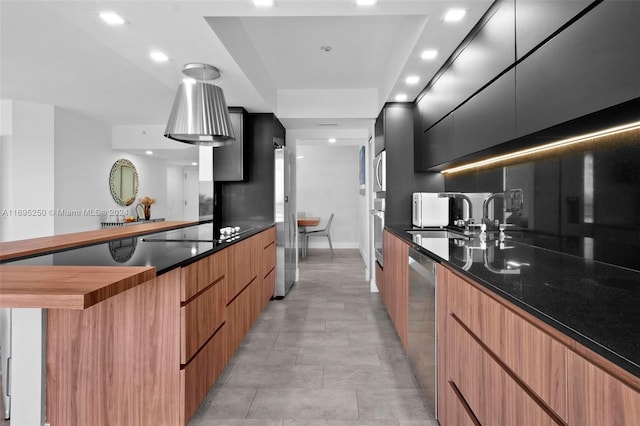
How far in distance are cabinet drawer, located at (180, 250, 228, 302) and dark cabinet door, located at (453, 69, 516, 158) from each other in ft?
5.64

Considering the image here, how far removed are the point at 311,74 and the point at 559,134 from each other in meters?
2.95

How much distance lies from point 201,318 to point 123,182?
6206 mm

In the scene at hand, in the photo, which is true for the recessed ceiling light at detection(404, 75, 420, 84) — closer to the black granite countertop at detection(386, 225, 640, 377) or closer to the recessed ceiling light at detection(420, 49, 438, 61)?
the recessed ceiling light at detection(420, 49, 438, 61)

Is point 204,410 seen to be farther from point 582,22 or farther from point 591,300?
point 582,22

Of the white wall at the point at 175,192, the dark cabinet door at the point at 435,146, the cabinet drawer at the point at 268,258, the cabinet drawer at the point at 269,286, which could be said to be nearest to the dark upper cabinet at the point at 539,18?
the dark cabinet door at the point at 435,146

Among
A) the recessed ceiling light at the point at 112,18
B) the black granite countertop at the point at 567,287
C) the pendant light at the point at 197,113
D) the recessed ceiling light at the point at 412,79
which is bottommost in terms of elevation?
the black granite countertop at the point at 567,287

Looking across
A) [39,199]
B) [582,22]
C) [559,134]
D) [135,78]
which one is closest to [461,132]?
[559,134]

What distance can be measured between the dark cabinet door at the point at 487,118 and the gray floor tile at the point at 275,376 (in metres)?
1.80

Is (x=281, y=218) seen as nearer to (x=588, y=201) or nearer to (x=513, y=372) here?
(x=588, y=201)

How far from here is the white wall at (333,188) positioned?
8930mm

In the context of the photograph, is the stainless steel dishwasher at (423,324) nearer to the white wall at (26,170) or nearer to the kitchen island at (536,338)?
the kitchen island at (536,338)

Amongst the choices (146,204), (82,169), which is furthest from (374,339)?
(146,204)

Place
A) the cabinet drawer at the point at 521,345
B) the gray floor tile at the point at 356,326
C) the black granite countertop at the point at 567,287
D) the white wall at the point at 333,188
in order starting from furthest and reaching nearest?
the white wall at the point at 333,188, the gray floor tile at the point at 356,326, the cabinet drawer at the point at 521,345, the black granite countertop at the point at 567,287

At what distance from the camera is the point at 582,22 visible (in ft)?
4.13
